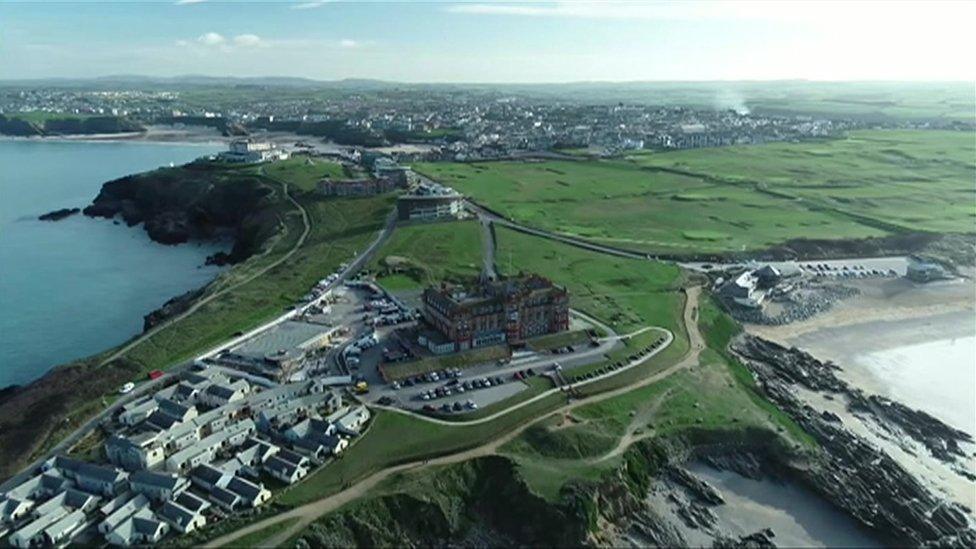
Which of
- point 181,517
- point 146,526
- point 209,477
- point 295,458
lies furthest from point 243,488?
point 146,526

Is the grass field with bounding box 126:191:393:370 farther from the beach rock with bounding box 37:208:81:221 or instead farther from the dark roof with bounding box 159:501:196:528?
the beach rock with bounding box 37:208:81:221

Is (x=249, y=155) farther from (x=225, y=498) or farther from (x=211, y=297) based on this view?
(x=225, y=498)

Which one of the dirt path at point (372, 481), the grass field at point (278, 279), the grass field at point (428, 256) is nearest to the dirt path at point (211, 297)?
the grass field at point (278, 279)

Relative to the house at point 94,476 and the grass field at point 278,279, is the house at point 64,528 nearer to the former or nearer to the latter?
the house at point 94,476

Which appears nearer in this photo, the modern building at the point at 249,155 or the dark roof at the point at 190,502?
the dark roof at the point at 190,502

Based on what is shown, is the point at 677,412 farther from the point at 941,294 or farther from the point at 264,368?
the point at 941,294
